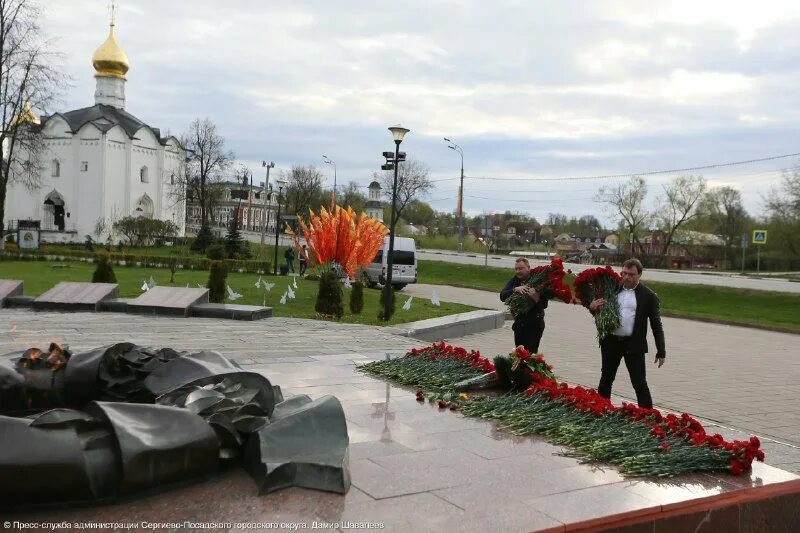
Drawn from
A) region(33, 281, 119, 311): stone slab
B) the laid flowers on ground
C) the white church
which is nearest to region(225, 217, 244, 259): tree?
the white church

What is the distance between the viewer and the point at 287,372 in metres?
7.75

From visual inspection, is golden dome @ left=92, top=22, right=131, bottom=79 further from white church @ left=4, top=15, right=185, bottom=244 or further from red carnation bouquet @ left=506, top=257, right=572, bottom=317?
red carnation bouquet @ left=506, top=257, right=572, bottom=317

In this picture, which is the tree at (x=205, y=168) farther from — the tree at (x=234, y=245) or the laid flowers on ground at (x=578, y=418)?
the laid flowers on ground at (x=578, y=418)

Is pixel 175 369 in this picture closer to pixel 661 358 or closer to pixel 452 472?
pixel 452 472

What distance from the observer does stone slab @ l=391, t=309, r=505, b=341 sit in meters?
13.5

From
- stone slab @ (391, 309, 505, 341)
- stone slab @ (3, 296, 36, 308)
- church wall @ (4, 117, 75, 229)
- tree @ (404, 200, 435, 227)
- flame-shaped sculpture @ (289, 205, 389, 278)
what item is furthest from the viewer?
tree @ (404, 200, 435, 227)

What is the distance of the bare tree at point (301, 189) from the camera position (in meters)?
69.9

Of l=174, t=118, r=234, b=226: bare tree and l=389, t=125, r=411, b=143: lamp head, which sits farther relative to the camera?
l=174, t=118, r=234, b=226: bare tree

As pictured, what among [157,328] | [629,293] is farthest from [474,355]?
[157,328]

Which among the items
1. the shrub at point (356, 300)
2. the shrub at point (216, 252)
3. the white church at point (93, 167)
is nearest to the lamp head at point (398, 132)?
the shrub at point (356, 300)

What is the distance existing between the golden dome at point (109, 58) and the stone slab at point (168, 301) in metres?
48.5

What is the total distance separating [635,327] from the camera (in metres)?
6.47

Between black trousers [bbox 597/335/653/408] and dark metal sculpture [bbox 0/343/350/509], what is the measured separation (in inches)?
126

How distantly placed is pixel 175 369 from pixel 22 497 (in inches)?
65.3
